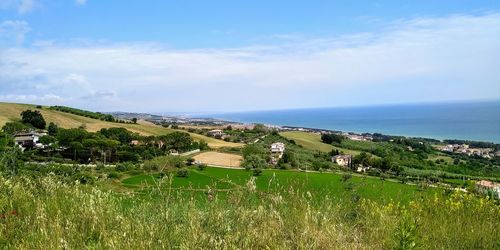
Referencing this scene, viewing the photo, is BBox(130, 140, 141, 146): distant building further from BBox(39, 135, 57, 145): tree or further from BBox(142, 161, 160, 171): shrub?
BBox(142, 161, 160, 171): shrub

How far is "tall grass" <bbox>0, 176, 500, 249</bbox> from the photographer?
4.10 meters

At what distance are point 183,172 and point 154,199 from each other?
36.2m

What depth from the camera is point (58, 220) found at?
14.8 ft

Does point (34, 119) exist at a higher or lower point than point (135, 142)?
higher

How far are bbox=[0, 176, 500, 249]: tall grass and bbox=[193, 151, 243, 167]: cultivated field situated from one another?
150 ft

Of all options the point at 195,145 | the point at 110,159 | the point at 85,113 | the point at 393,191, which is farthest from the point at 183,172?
the point at 85,113

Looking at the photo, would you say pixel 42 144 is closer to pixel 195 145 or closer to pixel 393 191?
pixel 195 145

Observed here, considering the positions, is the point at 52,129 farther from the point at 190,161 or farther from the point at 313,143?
the point at 313,143

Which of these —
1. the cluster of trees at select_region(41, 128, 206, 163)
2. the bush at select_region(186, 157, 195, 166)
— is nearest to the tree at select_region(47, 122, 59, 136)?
the cluster of trees at select_region(41, 128, 206, 163)

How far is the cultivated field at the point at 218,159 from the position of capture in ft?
177

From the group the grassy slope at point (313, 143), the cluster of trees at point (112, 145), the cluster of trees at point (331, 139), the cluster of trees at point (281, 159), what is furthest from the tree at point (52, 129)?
the cluster of trees at point (331, 139)

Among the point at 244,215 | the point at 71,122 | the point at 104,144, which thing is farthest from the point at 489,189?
the point at 71,122

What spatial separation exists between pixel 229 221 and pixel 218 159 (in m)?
53.8

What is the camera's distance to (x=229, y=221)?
463 centimetres
